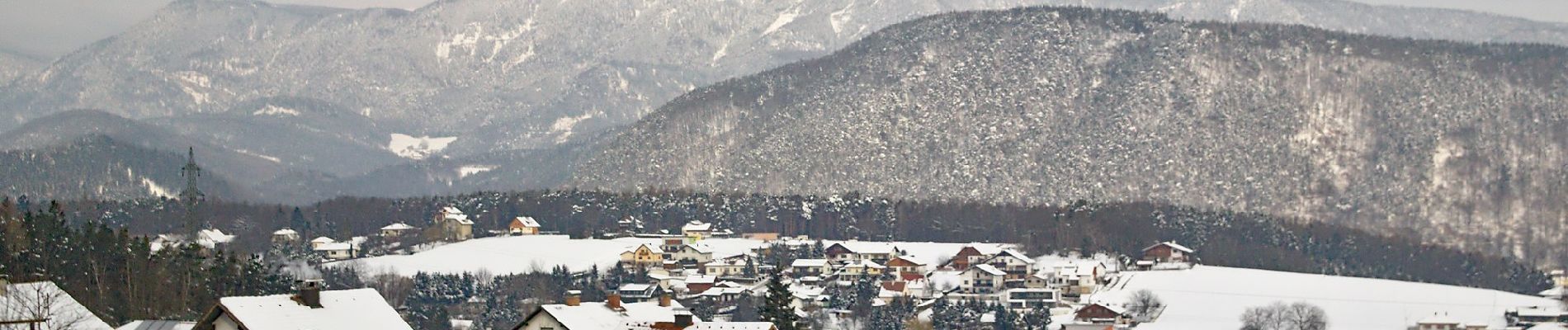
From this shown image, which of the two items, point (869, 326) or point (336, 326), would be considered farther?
point (869, 326)

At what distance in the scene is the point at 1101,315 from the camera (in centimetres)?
15662

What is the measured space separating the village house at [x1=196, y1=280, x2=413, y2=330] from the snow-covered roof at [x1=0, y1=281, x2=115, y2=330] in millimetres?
3854

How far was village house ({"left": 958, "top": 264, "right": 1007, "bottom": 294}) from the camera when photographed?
599ft

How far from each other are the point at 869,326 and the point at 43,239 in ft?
188

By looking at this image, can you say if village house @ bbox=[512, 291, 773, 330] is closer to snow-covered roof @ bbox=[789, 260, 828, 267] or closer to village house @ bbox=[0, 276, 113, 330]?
village house @ bbox=[0, 276, 113, 330]

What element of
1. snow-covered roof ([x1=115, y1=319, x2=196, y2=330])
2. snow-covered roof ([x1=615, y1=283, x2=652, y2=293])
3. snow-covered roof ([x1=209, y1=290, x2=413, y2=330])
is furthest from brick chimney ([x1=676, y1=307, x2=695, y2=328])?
snow-covered roof ([x1=615, y1=283, x2=652, y2=293])

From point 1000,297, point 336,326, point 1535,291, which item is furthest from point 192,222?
point 1535,291

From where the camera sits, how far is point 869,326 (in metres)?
150

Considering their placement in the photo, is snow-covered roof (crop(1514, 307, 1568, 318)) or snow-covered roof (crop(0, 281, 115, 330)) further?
snow-covered roof (crop(1514, 307, 1568, 318))

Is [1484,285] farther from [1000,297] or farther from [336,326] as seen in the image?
[336,326]

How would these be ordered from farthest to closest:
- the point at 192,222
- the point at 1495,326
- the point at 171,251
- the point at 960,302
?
the point at 960,302 → the point at 1495,326 → the point at 192,222 → the point at 171,251

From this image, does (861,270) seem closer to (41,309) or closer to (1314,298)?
(1314,298)

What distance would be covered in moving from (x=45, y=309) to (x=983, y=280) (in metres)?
117

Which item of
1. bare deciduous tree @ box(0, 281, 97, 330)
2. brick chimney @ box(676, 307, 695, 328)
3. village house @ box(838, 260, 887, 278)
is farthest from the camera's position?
village house @ box(838, 260, 887, 278)
